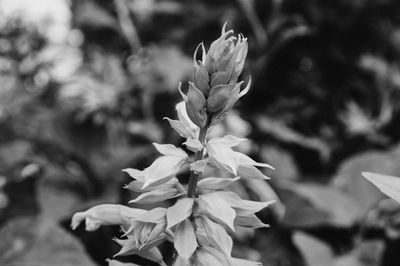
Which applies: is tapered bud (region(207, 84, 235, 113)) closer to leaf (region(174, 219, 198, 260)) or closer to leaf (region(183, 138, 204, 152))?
leaf (region(183, 138, 204, 152))

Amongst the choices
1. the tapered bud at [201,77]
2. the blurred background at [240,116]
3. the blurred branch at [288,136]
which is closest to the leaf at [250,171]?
the tapered bud at [201,77]

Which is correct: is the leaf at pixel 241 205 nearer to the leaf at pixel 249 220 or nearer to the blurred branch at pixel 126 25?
the leaf at pixel 249 220

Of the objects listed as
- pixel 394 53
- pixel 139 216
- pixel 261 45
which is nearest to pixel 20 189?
pixel 261 45

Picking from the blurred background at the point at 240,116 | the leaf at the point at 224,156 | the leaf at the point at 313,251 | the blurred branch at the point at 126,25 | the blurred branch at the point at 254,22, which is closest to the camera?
the leaf at the point at 224,156

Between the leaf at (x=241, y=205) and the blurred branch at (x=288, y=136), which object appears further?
the blurred branch at (x=288, y=136)

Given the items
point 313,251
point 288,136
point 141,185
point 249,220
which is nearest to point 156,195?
point 141,185

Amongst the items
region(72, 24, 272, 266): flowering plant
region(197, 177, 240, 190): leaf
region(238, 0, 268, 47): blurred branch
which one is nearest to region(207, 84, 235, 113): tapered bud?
region(72, 24, 272, 266): flowering plant

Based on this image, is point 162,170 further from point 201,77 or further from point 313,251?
point 313,251
